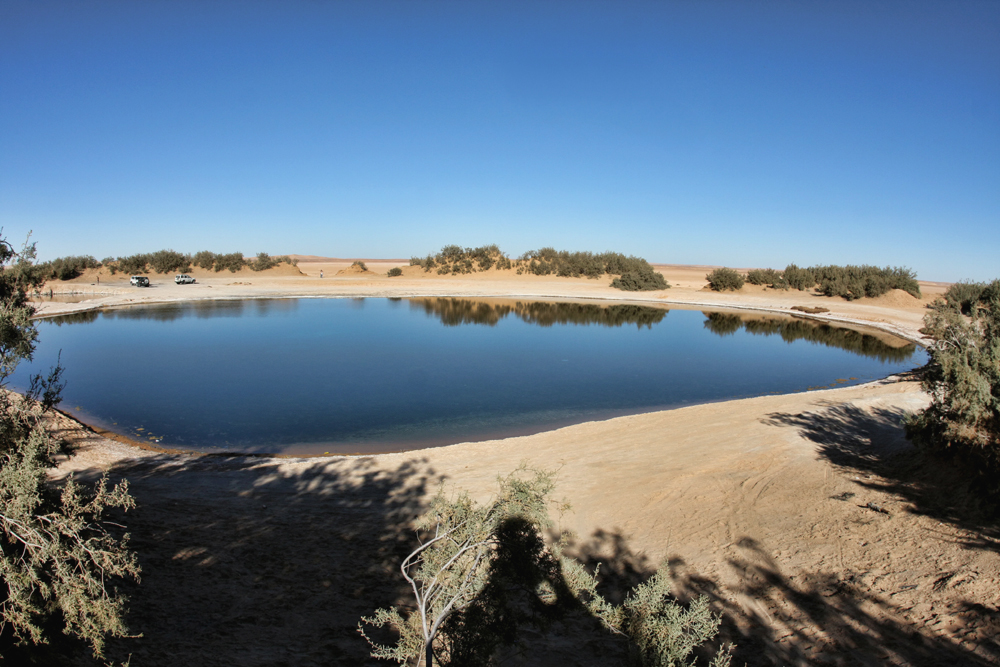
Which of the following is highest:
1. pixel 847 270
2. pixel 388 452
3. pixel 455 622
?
pixel 847 270

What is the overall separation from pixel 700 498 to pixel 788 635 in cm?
242

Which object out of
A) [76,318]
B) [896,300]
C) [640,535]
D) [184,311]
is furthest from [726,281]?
Answer: [76,318]

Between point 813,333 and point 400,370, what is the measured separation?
21383 millimetres

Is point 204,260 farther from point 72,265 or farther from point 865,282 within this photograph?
point 865,282

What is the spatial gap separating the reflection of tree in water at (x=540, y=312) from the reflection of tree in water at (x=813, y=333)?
12.3 feet

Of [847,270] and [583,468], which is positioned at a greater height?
[847,270]

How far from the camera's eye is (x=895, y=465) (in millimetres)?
6730

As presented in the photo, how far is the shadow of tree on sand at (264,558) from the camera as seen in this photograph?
156 inches

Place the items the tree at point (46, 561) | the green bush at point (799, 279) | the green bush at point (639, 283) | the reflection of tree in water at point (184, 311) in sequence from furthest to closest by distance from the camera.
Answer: the green bush at point (639, 283) → the green bush at point (799, 279) → the reflection of tree in water at point (184, 311) → the tree at point (46, 561)

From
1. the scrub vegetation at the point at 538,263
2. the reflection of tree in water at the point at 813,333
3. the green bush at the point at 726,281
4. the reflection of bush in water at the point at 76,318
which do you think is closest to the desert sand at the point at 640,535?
the reflection of tree in water at the point at 813,333

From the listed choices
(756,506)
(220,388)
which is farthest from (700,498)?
(220,388)

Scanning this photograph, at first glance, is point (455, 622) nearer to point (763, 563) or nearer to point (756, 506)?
point (763, 563)

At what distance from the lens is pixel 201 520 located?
6.06m

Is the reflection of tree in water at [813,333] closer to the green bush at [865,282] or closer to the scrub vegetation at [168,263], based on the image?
the green bush at [865,282]
